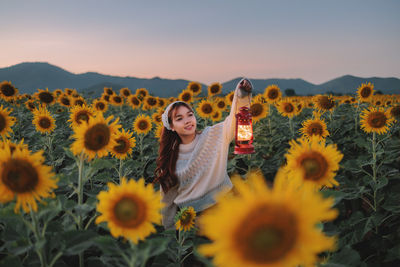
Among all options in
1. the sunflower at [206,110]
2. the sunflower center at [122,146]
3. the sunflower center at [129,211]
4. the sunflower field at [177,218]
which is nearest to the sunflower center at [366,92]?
the sunflower field at [177,218]

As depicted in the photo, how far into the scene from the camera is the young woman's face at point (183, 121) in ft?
11.7

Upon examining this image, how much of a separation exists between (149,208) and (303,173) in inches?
36.9

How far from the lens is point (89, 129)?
1773 millimetres

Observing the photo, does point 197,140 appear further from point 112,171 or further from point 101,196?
point 101,196

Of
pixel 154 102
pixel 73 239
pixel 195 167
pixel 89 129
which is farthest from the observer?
pixel 154 102

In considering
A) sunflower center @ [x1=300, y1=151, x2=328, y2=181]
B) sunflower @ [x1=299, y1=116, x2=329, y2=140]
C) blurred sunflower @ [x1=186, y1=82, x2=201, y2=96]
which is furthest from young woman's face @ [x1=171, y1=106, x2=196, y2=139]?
blurred sunflower @ [x1=186, y1=82, x2=201, y2=96]

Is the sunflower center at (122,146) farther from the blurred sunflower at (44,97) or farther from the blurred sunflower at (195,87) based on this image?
the blurred sunflower at (44,97)

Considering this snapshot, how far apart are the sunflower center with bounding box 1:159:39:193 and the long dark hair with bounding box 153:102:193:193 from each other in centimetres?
222

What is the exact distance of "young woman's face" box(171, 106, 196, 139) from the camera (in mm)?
3559

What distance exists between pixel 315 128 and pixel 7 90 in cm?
766

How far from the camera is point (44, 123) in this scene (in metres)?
4.31

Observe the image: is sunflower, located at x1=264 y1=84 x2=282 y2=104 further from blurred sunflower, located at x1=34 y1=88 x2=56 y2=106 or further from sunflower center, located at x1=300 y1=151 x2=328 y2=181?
blurred sunflower, located at x1=34 y1=88 x2=56 y2=106

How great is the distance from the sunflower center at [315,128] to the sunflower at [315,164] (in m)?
2.13

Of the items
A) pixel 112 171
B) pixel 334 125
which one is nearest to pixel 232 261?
pixel 112 171
